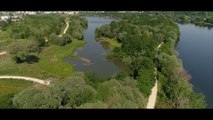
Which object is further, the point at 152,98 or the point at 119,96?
the point at 152,98

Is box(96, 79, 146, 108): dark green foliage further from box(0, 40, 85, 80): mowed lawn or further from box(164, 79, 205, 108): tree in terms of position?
box(0, 40, 85, 80): mowed lawn

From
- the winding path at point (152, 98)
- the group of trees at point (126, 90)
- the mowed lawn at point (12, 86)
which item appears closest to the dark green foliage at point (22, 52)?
the group of trees at point (126, 90)
